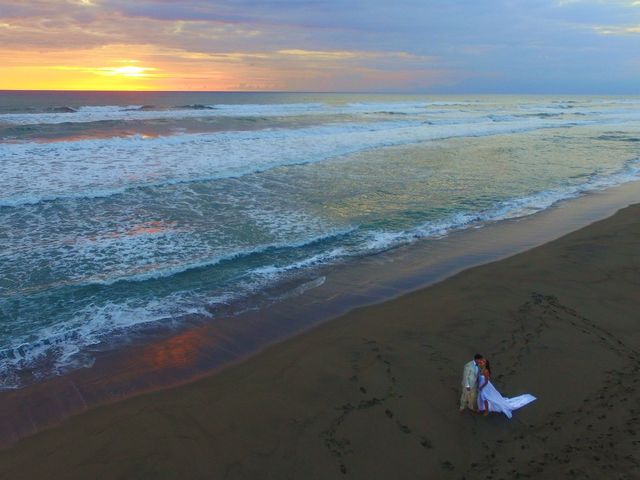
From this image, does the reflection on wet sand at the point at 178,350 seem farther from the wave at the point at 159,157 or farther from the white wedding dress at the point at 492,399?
the wave at the point at 159,157

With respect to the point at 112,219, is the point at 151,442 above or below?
below

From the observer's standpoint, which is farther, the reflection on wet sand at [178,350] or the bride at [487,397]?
the reflection on wet sand at [178,350]

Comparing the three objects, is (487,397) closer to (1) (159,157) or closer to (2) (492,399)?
(2) (492,399)

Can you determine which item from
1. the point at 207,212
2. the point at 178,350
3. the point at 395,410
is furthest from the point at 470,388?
the point at 207,212

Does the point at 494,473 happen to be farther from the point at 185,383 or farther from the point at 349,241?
the point at 349,241

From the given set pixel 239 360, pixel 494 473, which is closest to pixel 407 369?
pixel 494 473

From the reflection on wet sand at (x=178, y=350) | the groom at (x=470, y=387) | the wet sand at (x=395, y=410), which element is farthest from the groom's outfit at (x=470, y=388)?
the reflection on wet sand at (x=178, y=350)
